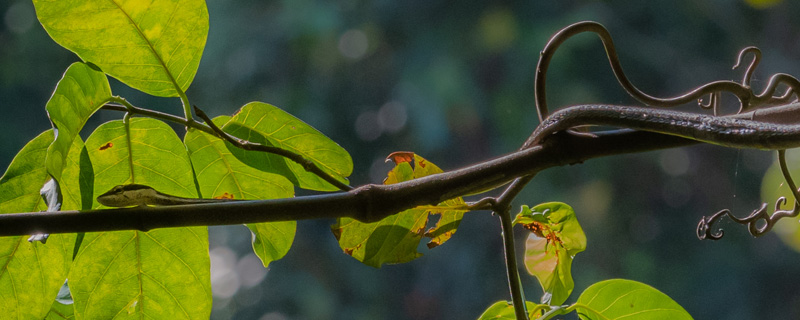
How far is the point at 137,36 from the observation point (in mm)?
331

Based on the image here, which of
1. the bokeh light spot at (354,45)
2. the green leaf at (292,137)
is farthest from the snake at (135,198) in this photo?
the bokeh light spot at (354,45)

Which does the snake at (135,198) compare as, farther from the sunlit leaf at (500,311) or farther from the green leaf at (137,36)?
the sunlit leaf at (500,311)

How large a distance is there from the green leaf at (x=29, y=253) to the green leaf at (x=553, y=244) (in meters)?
0.28

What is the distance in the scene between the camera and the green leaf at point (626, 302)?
409mm

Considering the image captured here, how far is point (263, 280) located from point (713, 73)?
4.58ft

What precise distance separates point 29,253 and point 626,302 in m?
0.35

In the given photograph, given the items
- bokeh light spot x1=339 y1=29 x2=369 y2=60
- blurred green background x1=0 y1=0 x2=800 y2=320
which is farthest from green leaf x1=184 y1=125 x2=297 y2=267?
bokeh light spot x1=339 y1=29 x2=369 y2=60

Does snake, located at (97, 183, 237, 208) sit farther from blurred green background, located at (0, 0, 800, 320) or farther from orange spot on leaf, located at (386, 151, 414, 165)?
blurred green background, located at (0, 0, 800, 320)

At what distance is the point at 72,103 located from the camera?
0.96ft

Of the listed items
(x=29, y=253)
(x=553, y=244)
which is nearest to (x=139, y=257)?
(x=29, y=253)

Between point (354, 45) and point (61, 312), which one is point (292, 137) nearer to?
point (61, 312)

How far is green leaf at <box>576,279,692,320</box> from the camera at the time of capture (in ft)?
1.34

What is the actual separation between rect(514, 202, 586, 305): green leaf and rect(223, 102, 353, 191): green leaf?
5.1 inches

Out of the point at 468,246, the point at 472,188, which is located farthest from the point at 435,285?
the point at 472,188
